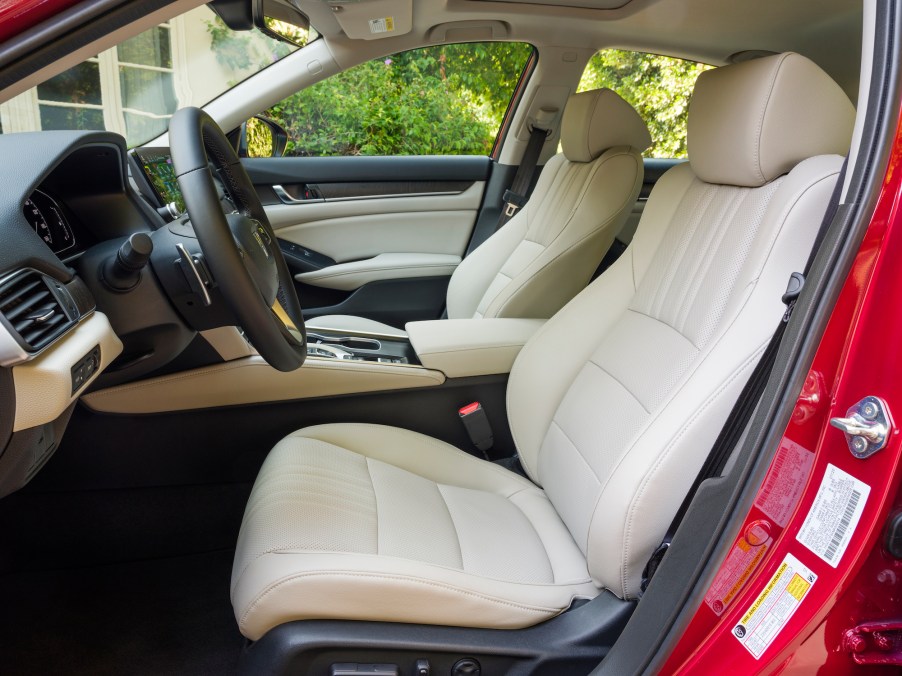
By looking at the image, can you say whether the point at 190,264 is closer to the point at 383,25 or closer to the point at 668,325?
the point at 668,325

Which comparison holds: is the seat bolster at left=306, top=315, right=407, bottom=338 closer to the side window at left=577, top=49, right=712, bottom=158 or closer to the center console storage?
the center console storage

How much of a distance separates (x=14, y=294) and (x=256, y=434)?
31.9 inches

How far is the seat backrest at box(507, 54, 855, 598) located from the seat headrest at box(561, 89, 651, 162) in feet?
1.79

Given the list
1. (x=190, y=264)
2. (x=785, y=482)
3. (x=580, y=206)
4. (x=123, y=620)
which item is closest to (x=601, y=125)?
(x=580, y=206)

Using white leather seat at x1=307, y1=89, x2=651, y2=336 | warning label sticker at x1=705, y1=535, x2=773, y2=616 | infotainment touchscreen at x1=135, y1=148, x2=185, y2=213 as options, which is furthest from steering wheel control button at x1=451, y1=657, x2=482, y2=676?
infotainment touchscreen at x1=135, y1=148, x2=185, y2=213

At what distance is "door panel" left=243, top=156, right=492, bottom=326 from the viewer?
9.14ft

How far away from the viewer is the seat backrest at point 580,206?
6.61 ft

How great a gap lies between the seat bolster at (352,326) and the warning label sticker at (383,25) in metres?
0.89

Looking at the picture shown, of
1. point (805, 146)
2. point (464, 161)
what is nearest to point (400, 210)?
point (464, 161)

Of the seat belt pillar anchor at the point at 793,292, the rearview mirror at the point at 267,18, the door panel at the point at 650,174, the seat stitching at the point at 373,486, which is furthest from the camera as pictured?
the door panel at the point at 650,174

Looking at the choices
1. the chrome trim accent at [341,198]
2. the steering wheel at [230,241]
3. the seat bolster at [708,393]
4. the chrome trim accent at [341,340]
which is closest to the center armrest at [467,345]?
the chrome trim accent at [341,340]

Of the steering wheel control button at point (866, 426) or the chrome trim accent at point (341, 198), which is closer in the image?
the steering wheel control button at point (866, 426)

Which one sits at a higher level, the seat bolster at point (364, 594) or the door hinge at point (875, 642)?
the door hinge at point (875, 642)

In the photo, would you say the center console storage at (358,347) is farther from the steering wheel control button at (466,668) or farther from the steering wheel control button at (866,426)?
the steering wheel control button at (866,426)
